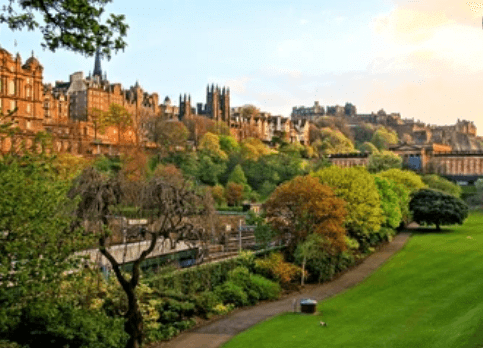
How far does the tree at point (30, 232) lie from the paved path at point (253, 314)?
8.79 metres

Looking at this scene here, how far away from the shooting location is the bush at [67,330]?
13648mm

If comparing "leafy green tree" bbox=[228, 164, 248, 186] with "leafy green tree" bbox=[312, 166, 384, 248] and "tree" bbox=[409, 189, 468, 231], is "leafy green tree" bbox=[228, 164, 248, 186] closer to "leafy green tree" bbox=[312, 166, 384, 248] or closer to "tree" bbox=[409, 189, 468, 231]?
"tree" bbox=[409, 189, 468, 231]

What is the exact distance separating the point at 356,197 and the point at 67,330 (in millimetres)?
27122

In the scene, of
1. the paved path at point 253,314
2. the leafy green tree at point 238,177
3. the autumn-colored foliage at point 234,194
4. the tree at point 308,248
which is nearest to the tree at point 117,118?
the leafy green tree at point 238,177

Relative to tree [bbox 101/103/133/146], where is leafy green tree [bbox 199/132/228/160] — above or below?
below

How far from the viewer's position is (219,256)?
110 feet

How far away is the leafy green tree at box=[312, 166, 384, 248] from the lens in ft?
124

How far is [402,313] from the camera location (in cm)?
2378

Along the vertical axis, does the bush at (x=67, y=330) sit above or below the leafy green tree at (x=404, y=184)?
below

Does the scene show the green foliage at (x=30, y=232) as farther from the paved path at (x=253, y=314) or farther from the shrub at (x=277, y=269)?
the shrub at (x=277, y=269)

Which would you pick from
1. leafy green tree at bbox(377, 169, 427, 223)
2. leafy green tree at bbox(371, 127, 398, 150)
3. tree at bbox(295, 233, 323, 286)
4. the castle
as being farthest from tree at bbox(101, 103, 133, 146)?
leafy green tree at bbox(371, 127, 398, 150)

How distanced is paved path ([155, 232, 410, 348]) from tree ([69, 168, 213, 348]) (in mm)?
4757

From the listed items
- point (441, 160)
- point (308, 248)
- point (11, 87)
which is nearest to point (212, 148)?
point (11, 87)

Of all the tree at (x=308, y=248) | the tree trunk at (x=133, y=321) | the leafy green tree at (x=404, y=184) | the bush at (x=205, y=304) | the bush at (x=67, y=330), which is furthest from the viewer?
the leafy green tree at (x=404, y=184)
